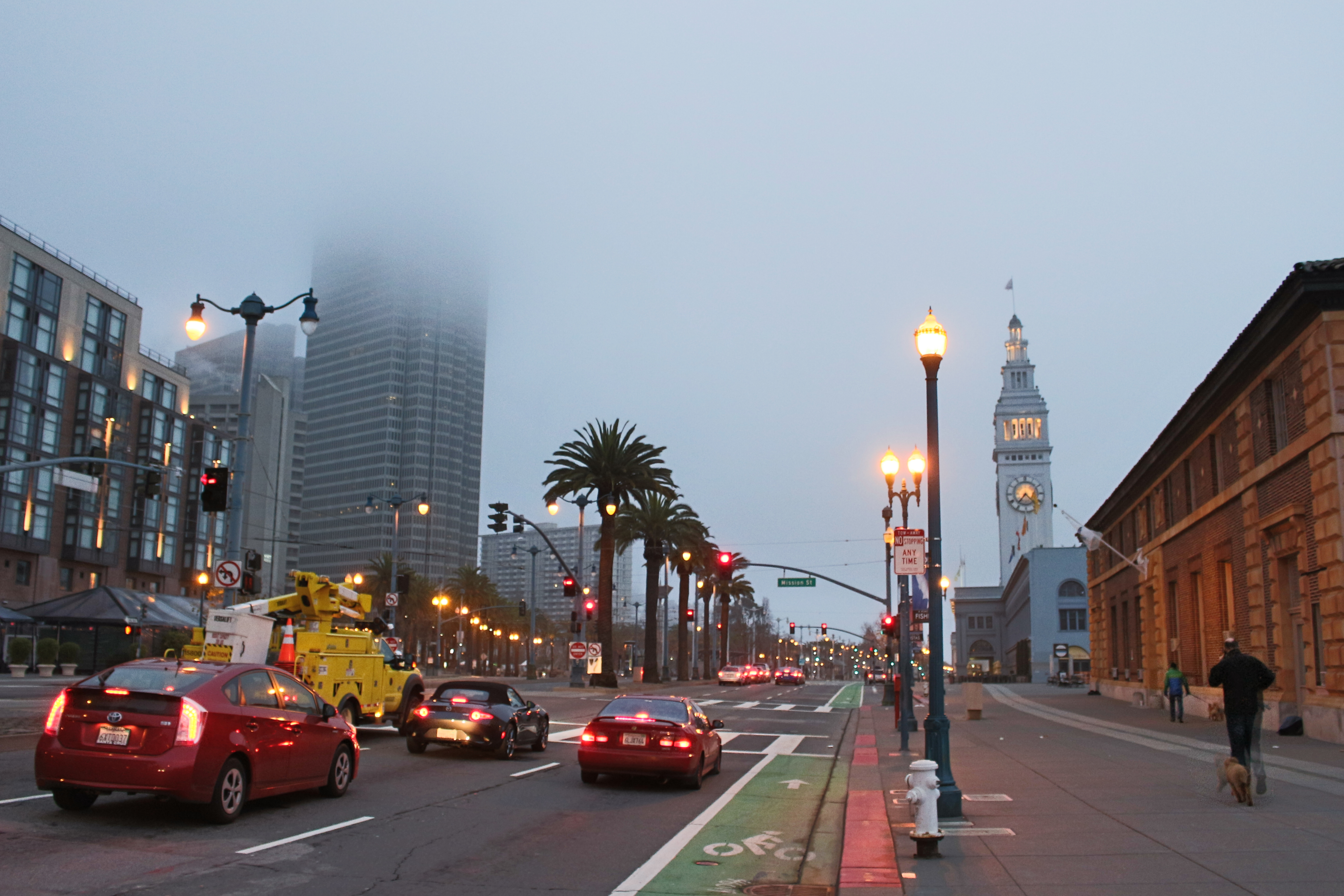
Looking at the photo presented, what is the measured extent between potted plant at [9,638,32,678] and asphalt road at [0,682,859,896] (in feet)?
161

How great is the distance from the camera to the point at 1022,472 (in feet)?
506

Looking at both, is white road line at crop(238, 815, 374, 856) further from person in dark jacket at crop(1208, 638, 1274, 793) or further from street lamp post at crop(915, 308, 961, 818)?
person in dark jacket at crop(1208, 638, 1274, 793)

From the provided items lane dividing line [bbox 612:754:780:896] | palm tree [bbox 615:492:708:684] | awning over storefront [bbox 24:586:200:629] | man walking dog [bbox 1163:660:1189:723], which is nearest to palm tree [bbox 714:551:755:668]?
palm tree [bbox 615:492:708:684]

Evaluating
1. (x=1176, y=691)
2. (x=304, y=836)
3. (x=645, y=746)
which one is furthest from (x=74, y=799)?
(x=1176, y=691)

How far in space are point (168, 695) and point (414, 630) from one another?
115746mm

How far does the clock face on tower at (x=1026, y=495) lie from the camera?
151750 mm

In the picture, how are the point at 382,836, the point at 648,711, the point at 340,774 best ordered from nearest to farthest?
the point at 382,836, the point at 340,774, the point at 648,711

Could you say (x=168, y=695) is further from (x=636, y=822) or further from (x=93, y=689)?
(x=636, y=822)

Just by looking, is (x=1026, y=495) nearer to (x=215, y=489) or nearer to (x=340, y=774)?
(x=215, y=489)

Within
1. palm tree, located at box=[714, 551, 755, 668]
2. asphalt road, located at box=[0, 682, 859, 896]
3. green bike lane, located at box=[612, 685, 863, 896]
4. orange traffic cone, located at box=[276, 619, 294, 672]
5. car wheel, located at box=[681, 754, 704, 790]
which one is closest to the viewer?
asphalt road, located at box=[0, 682, 859, 896]

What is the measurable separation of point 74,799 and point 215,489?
13619 mm

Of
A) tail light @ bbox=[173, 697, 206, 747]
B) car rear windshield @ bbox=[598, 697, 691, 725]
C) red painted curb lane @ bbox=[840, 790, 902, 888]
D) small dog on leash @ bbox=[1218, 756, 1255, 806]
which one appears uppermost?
tail light @ bbox=[173, 697, 206, 747]

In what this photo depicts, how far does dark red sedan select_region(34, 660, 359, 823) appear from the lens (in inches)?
394

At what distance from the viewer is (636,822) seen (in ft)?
40.7
